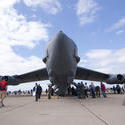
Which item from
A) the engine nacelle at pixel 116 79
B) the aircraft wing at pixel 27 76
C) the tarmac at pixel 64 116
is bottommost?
the tarmac at pixel 64 116

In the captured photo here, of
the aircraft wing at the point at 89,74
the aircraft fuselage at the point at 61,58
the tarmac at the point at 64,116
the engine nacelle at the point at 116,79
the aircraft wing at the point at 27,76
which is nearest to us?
the tarmac at the point at 64,116

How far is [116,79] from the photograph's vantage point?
19.2m

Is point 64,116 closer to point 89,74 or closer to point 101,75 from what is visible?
point 89,74

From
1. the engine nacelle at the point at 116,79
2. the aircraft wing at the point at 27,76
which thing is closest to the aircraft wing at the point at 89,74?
the engine nacelle at the point at 116,79

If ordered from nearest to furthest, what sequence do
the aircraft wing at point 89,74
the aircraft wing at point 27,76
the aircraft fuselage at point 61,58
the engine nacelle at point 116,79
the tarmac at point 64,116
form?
1. the tarmac at point 64,116
2. the aircraft fuselage at point 61,58
3. the aircraft wing at point 89,74
4. the engine nacelle at point 116,79
5. the aircraft wing at point 27,76

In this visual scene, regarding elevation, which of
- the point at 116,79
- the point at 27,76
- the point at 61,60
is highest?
the point at 27,76

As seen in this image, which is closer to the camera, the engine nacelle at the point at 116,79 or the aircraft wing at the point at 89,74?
the aircraft wing at the point at 89,74

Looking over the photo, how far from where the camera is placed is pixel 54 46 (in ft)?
35.4

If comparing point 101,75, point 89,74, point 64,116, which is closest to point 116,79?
point 101,75

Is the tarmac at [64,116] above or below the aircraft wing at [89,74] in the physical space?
below

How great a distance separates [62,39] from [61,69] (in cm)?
181

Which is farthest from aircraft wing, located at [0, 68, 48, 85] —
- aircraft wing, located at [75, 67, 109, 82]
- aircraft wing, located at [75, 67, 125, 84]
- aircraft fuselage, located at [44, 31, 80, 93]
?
aircraft fuselage, located at [44, 31, 80, 93]

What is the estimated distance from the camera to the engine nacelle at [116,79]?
1883cm

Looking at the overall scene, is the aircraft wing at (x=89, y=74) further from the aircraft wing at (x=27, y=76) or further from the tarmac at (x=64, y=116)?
the tarmac at (x=64, y=116)
